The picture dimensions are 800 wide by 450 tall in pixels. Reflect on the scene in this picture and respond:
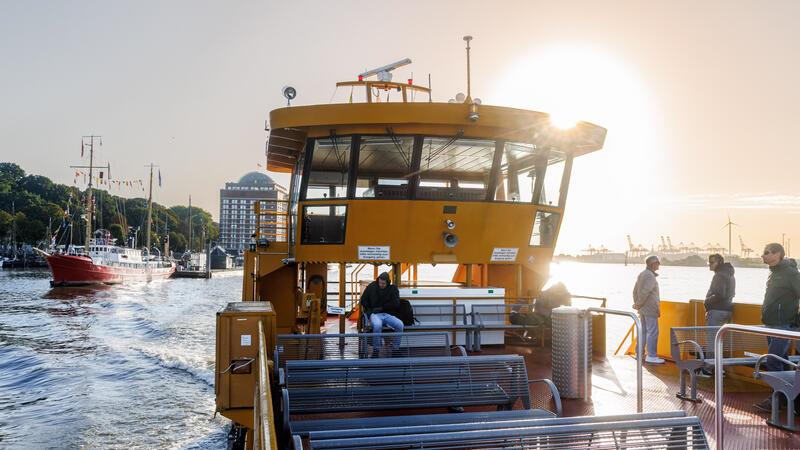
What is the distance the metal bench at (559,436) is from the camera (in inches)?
135

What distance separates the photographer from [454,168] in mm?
12141

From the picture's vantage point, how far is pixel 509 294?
548 inches

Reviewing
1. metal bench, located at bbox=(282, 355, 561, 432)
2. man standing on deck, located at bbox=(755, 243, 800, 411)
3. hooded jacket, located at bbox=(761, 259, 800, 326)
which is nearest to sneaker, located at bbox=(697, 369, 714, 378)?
man standing on deck, located at bbox=(755, 243, 800, 411)

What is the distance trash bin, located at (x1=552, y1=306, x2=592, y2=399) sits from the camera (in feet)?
24.5

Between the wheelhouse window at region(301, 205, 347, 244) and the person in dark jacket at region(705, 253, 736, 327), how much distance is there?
6.42 meters

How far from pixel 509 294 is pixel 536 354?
3018mm

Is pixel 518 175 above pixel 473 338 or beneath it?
above

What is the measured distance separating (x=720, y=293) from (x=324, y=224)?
274 inches

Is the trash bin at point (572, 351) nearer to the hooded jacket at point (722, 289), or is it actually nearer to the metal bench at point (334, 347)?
the metal bench at point (334, 347)

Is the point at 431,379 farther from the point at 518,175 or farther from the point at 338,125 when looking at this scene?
the point at 518,175

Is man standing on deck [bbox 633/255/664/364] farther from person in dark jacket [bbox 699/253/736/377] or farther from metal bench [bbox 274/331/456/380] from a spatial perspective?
metal bench [bbox 274/331/456/380]

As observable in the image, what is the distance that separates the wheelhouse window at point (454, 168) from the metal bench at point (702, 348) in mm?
4839

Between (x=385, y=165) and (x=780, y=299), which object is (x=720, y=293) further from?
(x=385, y=165)

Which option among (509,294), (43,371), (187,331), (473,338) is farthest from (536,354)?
(187,331)
